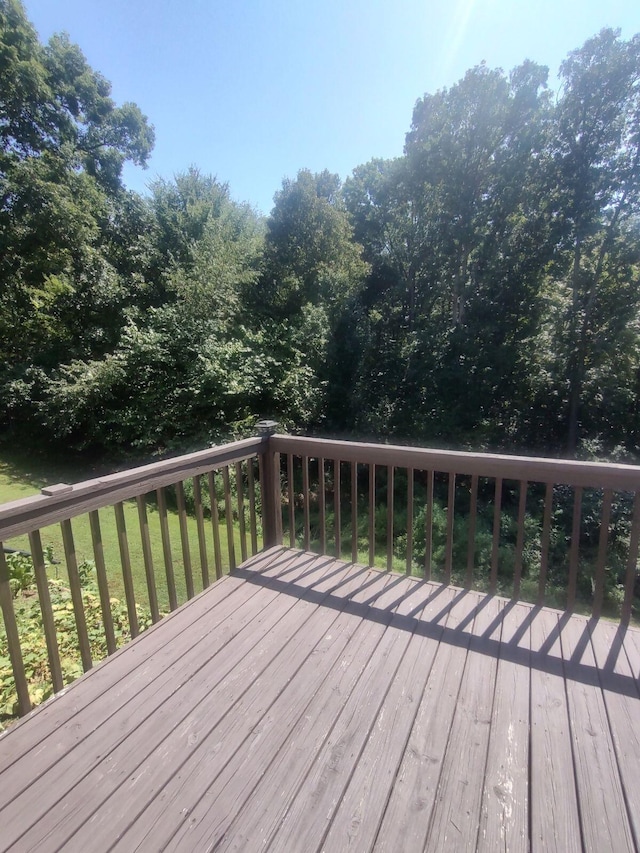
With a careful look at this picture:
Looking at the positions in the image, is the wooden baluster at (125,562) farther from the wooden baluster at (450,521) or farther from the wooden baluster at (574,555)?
the wooden baluster at (574,555)

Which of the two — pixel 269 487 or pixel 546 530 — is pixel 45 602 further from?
pixel 546 530

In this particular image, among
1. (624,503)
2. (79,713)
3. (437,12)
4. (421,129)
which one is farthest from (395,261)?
(79,713)

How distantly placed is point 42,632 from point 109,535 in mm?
2099

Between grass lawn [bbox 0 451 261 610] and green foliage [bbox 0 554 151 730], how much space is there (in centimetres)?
39

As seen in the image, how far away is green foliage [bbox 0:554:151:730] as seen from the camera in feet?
6.39

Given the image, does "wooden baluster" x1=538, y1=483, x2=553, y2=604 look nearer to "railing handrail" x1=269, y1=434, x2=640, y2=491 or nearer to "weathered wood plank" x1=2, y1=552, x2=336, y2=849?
"railing handrail" x1=269, y1=434, x2=640, y2=491

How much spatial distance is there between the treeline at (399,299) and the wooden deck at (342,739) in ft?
17.6

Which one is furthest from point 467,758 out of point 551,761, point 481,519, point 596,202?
point 596,202

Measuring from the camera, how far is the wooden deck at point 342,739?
3.61ft

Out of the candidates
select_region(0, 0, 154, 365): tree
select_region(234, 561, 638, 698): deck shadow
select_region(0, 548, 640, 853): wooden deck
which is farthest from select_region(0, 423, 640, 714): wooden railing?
select_region(0, 0, 154, 365): tree

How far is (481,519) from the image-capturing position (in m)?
7.04

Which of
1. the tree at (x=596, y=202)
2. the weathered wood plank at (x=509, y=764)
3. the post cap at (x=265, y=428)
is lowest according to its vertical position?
the weathered wood plank at (x=509, y=764)

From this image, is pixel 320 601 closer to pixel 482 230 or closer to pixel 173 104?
pixel 173 104

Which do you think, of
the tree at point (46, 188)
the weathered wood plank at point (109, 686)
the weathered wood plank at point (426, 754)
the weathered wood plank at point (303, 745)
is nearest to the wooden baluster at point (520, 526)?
the weathered wood plank at point (426, 754)
